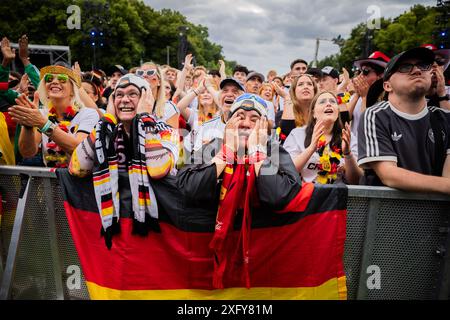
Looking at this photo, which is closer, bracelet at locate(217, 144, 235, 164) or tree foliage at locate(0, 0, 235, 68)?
bracelet at locate(217, 144, 235, 164)

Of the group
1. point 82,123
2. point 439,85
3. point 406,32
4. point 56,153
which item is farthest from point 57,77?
point 406,32

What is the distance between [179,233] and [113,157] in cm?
69

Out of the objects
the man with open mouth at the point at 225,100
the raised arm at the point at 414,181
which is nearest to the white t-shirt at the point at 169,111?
the man with open mouth at the point at 225,100

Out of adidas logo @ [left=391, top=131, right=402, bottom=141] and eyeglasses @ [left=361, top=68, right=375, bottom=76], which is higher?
eyeglasses @ [left=361, top=68, right=375, bottom=76]

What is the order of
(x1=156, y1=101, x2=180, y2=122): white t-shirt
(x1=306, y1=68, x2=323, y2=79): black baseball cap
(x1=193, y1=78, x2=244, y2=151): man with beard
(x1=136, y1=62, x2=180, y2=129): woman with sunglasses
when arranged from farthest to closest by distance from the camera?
(x1=306, y1=68, x2=323, y2=79): black baseball cap, (x1=156, y1=101, x2=180, y2=122): white t-shirt, (x1=193, y1=78, x2=244, y2=151): man with beard, (x1=136, y1=62, x2=180, y2=129): woman with sunglasses

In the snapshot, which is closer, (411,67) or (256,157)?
(256,157)

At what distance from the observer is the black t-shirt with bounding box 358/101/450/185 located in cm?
242

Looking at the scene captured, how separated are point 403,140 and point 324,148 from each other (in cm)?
85

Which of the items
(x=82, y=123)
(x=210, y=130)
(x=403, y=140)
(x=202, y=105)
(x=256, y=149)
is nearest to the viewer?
(x=256, y=149)

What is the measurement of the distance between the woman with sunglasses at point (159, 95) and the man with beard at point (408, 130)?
223cm

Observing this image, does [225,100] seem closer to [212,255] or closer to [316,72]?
[316,72]

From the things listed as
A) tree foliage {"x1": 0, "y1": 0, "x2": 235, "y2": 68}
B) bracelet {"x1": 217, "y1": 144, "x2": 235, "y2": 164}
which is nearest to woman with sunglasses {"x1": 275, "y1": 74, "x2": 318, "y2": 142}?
bracelet {"x1": 217, "y1": 144, "x2": 235, "y2": 164}

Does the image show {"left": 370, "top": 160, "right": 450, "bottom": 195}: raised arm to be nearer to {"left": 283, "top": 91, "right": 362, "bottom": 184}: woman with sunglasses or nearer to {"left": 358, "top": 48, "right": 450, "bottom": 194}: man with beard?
{"left": 358, "top": 48, "right": 450, "bottom": 194}: man with beard

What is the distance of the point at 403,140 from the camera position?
95.8 inches
